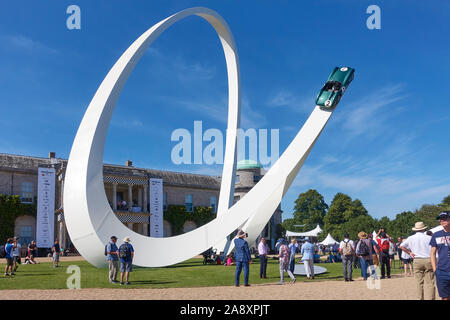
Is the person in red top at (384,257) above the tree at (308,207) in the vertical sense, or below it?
below

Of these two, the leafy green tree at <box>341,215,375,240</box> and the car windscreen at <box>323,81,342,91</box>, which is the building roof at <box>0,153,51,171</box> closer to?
the car windscreen at <box>323,81,342,91</box>

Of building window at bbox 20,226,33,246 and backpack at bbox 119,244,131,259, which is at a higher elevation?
backpack at bbox 119,244,131,259

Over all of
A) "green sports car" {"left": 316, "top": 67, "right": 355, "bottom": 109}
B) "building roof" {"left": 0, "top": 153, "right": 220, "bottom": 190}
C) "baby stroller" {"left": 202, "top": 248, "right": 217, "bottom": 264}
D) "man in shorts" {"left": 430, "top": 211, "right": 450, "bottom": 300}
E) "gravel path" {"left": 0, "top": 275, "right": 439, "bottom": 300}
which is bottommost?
"baby stroller" {"left": 202, "top": 248, "right": 217, "bottom": 264}

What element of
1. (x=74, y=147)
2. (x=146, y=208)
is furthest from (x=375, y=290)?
(x=146, y=208)

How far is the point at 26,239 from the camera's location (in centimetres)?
3741


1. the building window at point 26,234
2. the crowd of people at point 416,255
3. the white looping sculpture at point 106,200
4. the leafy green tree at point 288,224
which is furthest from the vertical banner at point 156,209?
the leafy green tree at point 288,224

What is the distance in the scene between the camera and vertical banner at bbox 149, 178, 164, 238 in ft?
144

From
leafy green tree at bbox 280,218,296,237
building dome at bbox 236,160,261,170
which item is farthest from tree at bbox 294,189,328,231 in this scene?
building dome at bbox 236,160,261,170

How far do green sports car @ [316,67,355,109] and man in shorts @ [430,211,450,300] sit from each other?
13279 millimetres

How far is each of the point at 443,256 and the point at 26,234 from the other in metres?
37.6

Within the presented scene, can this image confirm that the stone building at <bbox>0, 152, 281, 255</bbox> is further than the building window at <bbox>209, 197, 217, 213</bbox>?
No

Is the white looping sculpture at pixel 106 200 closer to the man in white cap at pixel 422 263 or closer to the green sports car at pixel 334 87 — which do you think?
Answer: the green sports car at pixel 334 87

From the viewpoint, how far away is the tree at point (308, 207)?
7731cm

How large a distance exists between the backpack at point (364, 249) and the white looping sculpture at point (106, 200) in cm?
469
